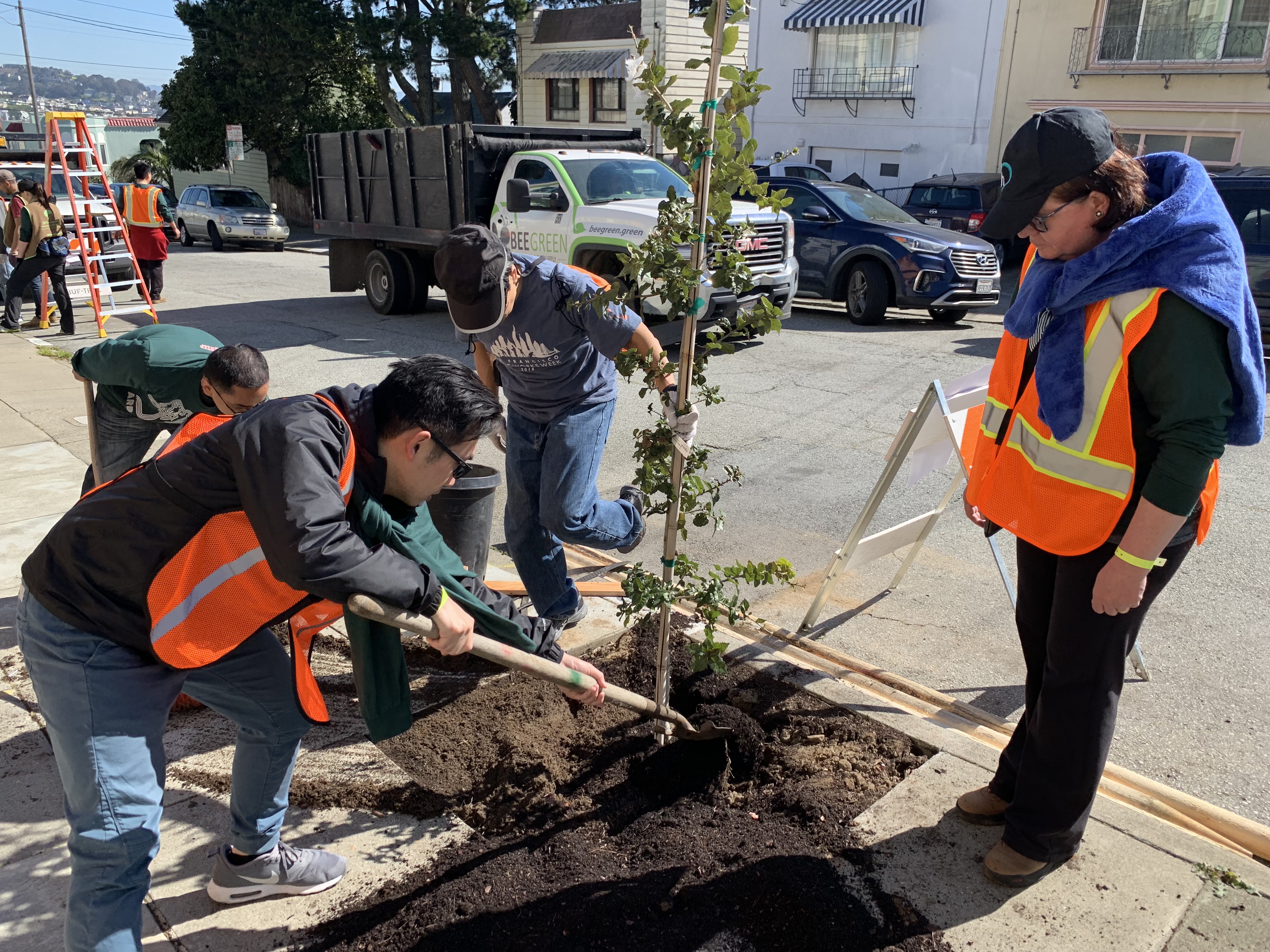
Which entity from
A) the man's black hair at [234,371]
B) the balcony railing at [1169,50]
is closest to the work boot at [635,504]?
the man's black hair at [234,371]

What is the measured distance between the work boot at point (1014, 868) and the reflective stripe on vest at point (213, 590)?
199 cm

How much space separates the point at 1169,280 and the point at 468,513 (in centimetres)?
289

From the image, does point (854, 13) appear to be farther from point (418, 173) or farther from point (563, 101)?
point (418, 173)

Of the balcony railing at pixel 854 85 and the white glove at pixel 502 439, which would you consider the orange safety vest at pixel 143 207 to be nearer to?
the white glove at pixel 502 439

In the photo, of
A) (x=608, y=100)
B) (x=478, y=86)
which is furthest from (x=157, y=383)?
(x=608, y=100)

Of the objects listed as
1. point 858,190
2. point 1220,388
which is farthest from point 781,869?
point 858,190

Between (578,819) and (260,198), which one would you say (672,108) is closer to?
(578,819)

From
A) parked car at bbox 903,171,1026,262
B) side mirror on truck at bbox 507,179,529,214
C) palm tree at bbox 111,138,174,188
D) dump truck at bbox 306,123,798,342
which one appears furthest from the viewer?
palm tree at bbox 111,138,174,188

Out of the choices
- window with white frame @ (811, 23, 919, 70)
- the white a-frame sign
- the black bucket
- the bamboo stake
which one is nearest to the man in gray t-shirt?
the black bucket

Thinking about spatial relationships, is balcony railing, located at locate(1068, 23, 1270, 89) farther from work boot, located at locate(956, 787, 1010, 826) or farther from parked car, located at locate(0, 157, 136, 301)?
work boot, located at locate(956, 787, 1010, 826)

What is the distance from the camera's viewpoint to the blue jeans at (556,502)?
384 centimetres

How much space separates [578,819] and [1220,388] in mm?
2152

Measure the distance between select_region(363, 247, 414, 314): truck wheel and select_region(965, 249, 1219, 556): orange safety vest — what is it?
11580 mm

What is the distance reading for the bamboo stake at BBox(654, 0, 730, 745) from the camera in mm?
2580
